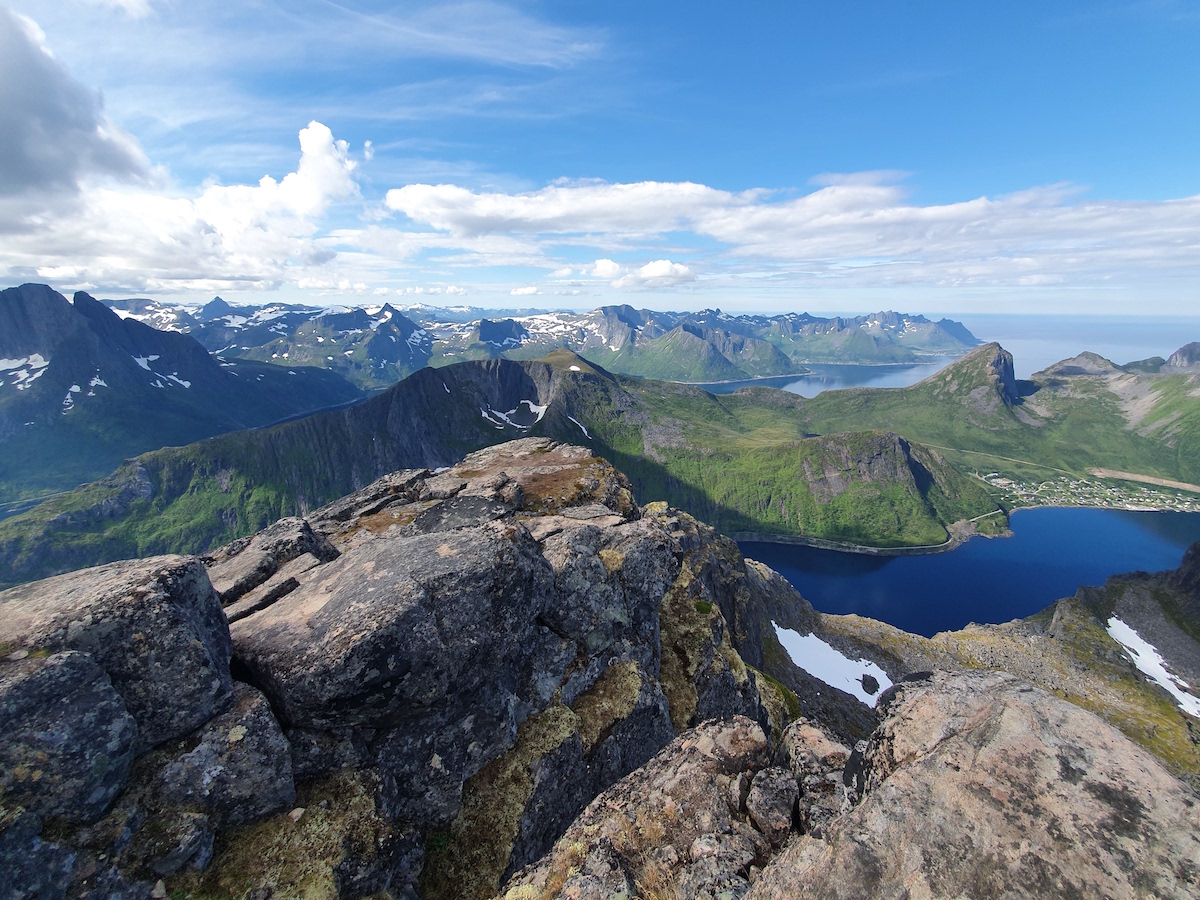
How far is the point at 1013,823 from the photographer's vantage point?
1052 centimetres

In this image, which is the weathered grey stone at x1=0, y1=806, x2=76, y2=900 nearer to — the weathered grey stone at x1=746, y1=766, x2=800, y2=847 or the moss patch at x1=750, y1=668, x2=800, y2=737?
the weathered grey stone at x1=746, y1=766, x2=800, y2=847

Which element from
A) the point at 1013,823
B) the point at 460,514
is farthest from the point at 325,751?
the point at 1013,823

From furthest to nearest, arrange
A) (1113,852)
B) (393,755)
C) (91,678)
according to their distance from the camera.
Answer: (393,755), (91,678), (1113,852)

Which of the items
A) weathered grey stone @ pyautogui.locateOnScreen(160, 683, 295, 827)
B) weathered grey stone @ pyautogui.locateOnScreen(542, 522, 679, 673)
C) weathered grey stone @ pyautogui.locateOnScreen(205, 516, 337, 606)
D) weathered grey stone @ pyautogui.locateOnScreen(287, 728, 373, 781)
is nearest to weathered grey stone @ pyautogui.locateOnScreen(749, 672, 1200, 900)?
weathered grey stone @ pyautogui.locateOnScreen(287, 728, 373, 781)

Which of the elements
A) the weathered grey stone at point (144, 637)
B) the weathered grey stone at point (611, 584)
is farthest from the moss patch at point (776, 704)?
the weathered grey stone at point (144, 637)

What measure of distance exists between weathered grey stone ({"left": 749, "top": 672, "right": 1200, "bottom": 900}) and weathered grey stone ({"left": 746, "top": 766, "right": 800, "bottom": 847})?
2671mm

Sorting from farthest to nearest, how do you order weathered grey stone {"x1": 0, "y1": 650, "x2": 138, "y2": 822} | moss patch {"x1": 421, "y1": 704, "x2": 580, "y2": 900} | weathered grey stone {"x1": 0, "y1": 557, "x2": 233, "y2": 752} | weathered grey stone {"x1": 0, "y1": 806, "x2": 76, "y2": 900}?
moss patch {"x1": 421, "y1": 704, "x2": 580, "y2": 900} → weathered grey stone {"x1": 0, "y1": 557, "x2": 233, "y2": 752} → weathered grey stone {"x1": 0, "y1": 650, "x2": 138, "y2": 822} → weathered grey stone {"x1": 0, "y1": 806, "x2": 76, "y2": 900}

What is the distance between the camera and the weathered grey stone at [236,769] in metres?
13.7

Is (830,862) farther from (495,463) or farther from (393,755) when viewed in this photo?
(495,463)

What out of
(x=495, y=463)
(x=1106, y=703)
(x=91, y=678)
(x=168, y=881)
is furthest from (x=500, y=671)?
(x=1106, y=703)

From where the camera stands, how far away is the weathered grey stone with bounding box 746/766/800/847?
561 inches

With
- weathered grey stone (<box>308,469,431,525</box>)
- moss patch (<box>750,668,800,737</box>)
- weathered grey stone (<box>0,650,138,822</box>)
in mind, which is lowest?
moss patch (<box>750,668,800,737</box>)

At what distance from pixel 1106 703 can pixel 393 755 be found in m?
129

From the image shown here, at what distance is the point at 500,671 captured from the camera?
20688 mm
